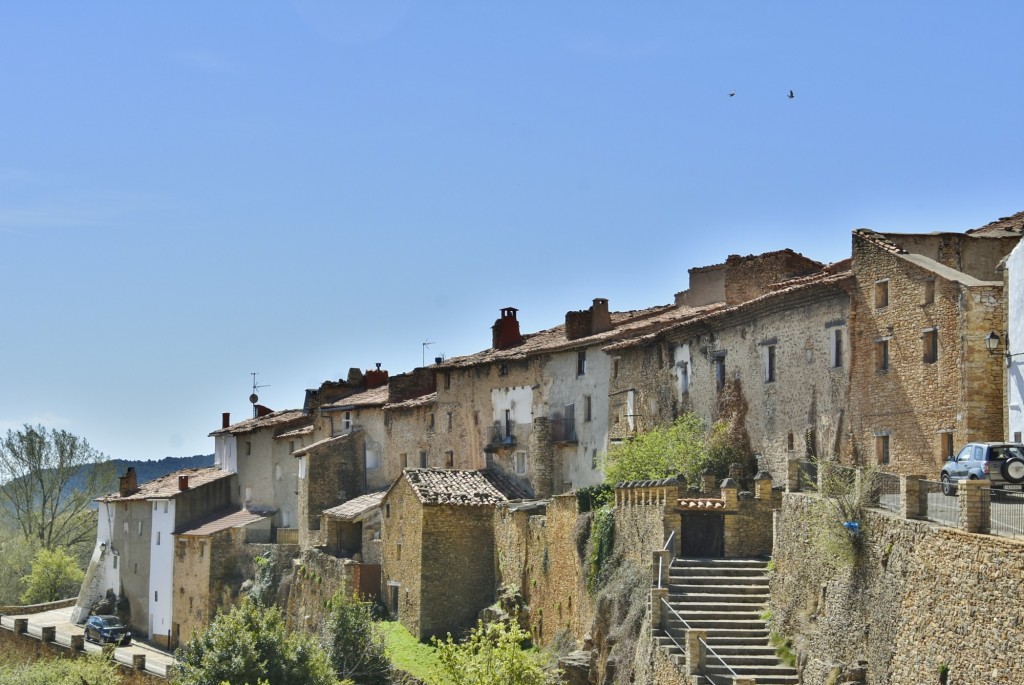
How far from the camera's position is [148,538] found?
72.9 m

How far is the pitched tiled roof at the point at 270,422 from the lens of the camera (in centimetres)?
7125

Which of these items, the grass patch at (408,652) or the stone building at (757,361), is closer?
the stone building at (757,361)

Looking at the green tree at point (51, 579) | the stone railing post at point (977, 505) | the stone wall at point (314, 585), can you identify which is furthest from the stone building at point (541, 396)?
the green tree at point (51, 579)

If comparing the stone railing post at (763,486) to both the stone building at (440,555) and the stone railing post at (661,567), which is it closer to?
the stone railing post at (661,567)

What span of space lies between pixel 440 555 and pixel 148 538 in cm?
2995

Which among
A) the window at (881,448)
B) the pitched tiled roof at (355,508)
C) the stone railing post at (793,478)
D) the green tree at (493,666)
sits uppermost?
the window at (881,448)

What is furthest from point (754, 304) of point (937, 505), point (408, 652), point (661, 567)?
point (408, 652)

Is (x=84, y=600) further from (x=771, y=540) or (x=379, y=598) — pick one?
(x=771, y=540)

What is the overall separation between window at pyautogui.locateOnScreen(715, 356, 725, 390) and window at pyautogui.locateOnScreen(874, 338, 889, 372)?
7431mm

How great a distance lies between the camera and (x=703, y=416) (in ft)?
145

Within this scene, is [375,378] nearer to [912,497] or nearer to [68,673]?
[68,673]

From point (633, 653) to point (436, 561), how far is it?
14359mm

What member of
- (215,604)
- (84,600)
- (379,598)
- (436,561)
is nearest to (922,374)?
(436,561)

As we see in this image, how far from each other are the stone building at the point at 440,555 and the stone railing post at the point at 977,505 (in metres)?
25.4
